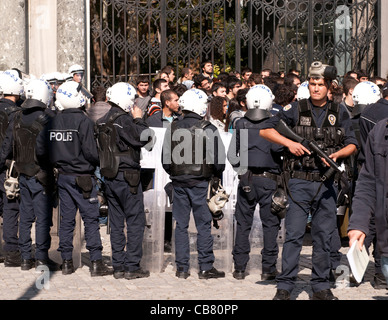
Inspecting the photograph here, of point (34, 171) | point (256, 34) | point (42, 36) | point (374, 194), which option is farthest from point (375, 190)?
point (256, 34)

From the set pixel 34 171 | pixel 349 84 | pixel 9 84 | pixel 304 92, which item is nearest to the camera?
pixel 34 171

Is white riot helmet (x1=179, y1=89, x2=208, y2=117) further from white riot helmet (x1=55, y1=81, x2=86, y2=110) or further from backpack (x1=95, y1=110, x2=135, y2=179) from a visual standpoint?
white riot helmet (x1=55, y1=81, x2=86, y2=110)

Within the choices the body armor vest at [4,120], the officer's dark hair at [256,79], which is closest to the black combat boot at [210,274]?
the body armor vest at [4,120]

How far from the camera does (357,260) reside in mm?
4344

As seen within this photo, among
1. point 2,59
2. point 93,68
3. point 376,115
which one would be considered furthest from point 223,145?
point 93,68

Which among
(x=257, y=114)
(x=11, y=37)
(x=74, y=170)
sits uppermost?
(x=11, y=37)

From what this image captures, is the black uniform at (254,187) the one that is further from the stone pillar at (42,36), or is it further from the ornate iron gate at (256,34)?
the stone pillar at (42,36)

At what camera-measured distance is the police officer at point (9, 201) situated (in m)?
8.52

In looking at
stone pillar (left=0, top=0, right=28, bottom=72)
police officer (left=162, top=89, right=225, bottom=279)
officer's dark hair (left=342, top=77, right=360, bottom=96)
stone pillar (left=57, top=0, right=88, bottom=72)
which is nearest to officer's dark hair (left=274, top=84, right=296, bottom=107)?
officer's dark hair (left=342, top=77, right=360, bottom=96)

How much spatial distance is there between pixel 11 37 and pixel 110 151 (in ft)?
21.4

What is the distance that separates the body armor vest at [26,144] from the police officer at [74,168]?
26cm

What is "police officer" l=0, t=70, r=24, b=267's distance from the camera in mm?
8516

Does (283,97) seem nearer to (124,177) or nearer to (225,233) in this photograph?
(225,233)
